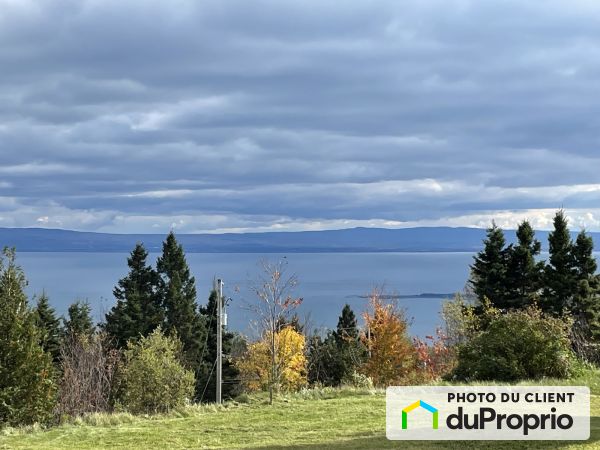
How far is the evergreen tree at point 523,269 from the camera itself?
3650 centimetres

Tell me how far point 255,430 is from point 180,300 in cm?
3889

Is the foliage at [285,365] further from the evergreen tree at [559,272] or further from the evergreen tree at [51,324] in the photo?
the evergreen tree at [559,272]

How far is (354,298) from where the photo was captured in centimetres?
14850

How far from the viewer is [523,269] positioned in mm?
36625

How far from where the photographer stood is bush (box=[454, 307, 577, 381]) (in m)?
17.1

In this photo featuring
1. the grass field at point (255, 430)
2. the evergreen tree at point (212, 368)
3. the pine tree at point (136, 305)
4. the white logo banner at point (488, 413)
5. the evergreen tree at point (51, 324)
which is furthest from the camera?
the pine tree at point (136, 305)

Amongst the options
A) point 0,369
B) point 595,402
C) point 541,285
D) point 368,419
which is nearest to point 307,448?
point 368,419

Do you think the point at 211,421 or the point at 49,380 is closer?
the point at 211,421

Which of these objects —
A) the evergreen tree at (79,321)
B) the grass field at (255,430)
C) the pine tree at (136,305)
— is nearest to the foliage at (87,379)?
the pine tree at (136,305)

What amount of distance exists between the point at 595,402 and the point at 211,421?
771cm

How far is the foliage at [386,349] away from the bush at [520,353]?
25752 millimetres

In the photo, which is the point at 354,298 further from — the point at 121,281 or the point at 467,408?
the point at 467,408

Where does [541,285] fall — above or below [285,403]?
above

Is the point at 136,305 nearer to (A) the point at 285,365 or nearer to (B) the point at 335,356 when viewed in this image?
(A) the point at 285,365
